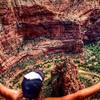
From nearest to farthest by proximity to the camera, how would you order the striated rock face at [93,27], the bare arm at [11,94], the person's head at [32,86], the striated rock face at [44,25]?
the person's head at [32,86] < the bare arm at [11,94] < the striated rock face at [44,25] < the striated rock face at [93,27]

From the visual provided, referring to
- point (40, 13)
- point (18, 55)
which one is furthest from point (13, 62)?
point (40, 13)

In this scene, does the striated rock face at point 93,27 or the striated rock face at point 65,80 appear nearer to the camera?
the striated rock face at point 65,80

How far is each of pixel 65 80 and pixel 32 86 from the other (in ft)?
92.9

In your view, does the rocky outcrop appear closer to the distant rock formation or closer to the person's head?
the distant rock formation

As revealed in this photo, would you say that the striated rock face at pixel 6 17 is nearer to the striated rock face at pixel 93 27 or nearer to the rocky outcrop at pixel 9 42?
the rocky outcrop at pixel 9 42

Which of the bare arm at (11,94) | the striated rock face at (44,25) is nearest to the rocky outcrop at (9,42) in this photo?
the striated rock face at (44,25)

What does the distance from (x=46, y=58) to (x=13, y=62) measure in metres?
6.85

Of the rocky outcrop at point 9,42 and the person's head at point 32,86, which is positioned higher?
the person's head at point 32,86

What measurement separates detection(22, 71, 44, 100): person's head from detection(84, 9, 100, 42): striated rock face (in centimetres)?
5295

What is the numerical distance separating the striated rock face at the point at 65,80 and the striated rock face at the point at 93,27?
23.4m

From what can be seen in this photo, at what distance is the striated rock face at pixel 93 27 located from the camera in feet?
196

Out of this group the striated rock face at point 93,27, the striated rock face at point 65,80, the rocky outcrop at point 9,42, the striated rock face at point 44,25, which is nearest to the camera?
the striated rock face at point 65,80

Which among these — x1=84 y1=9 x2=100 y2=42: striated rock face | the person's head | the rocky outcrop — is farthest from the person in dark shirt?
x1=84 y1=9 x2=100 y2=42: striated rock face

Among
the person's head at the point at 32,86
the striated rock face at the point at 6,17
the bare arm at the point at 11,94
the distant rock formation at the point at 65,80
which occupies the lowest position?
the distant rock formation at the point at 65,80
